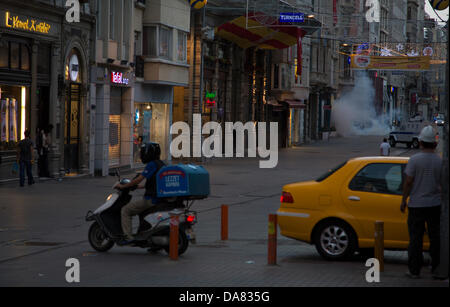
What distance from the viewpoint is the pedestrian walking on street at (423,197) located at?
384 inches

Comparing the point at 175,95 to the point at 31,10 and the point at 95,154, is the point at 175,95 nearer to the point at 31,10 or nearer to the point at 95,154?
the point at 95,154

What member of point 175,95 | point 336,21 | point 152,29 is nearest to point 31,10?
point 152,29

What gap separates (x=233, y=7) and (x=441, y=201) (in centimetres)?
3327

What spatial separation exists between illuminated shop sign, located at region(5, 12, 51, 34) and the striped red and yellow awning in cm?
1633

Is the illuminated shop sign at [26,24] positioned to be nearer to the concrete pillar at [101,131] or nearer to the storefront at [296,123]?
the concrete pillar at [101,131]

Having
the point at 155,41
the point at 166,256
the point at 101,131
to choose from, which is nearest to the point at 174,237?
the point at 166,256

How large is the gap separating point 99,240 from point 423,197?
523 centimetres

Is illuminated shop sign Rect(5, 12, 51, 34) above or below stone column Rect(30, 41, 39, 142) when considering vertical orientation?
above

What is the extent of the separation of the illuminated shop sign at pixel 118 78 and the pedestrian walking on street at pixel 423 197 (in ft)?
71.6

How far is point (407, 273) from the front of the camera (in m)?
10.1

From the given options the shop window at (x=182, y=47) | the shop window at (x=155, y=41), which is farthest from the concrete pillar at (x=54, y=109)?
the shop window at (x=182, y=47)

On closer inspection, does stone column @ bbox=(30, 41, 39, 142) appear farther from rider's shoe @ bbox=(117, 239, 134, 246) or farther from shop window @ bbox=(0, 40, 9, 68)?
rider's shoe @ bbox=(117, 239, 134, 246)

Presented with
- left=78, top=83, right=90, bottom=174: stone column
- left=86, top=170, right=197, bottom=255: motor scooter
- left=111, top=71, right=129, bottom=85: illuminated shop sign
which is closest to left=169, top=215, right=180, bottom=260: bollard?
left=86, top=170, right=197, bottom=255: motor scooter

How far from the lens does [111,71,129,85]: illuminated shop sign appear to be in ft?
100
